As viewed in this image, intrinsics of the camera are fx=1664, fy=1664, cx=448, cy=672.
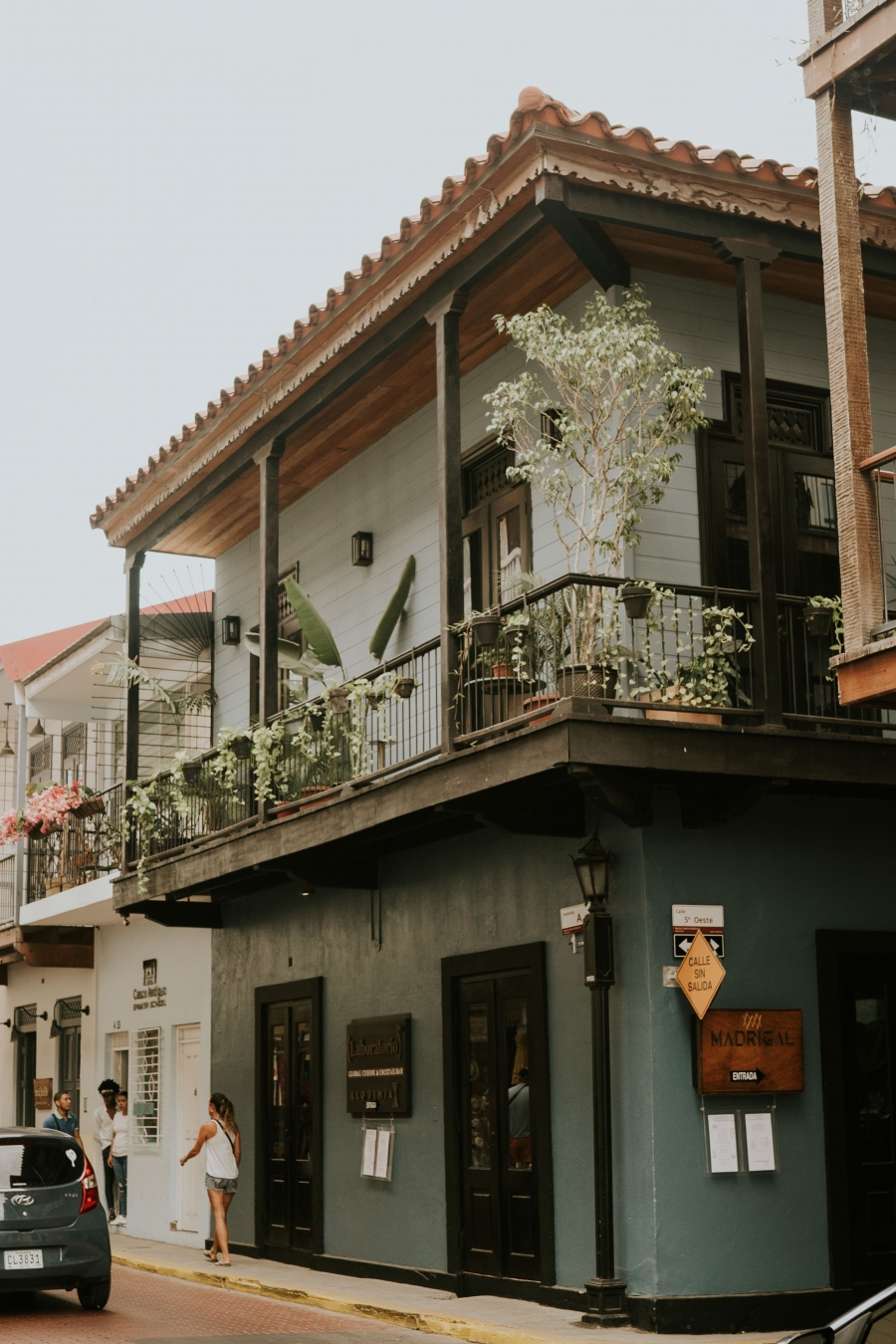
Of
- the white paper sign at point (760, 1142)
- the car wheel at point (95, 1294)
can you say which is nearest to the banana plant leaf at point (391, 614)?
the white paper sign at point (760, 1142)

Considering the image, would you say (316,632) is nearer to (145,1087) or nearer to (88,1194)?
(88,1194)

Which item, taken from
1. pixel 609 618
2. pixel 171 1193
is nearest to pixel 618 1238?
pixel 609 618

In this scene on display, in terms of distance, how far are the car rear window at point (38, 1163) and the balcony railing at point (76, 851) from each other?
587 centimetres

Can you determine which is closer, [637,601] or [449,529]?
[637,601]

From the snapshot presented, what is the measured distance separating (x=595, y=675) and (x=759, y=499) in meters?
1.55

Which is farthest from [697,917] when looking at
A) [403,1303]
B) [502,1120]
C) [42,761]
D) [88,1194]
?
[42,761]

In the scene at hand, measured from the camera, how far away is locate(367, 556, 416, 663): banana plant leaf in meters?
13.6

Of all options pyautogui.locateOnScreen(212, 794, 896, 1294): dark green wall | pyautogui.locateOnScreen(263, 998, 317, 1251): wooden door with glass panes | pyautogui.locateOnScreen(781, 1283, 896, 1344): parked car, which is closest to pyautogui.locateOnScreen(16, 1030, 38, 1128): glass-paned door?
pyautogui.locateOnScreen(263, 998, 317, 1251): wooden door with glass panes

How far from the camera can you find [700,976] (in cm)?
1011

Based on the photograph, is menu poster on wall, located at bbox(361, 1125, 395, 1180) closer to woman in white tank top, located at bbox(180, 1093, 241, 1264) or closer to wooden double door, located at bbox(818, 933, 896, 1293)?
woman in white tank top, located at bbox(180, 1093, 241, 1264)

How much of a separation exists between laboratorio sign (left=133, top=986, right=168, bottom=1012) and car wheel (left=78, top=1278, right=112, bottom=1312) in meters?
6.36

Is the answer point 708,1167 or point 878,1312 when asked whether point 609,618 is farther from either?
point 878,1312

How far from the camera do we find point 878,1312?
423 centimetres

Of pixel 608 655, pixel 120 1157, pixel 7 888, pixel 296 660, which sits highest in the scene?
pixel 296 660
